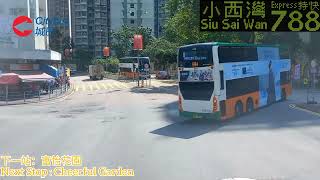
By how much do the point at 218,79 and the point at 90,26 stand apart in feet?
431

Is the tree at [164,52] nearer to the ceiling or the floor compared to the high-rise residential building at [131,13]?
nearer to the floor

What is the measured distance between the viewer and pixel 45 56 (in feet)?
168

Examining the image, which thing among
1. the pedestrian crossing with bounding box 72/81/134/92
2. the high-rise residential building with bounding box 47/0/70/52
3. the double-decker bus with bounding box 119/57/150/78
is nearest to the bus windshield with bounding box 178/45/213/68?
the pedestrian crossing with bounding box 72/81/134/92

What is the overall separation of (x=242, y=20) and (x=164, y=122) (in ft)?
27.3

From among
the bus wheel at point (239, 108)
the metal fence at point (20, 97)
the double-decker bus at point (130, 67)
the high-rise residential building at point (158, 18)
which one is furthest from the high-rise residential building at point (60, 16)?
the bus wheel at point (239, 108)

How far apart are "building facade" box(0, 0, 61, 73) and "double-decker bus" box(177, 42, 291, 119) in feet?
103

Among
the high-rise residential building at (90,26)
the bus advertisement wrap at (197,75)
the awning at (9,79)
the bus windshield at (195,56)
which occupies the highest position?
the high-rise residential building at (90,26)

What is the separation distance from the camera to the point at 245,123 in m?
21.4

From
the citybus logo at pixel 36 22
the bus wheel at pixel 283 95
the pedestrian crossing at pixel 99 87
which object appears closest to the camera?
the bus wheel at pixel 283 95

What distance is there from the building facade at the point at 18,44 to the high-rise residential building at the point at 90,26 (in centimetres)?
8420

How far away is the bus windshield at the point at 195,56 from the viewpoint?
68.1 ft

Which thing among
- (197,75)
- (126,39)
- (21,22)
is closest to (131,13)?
(126,39)

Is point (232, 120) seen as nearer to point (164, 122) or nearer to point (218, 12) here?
point (164, 122)

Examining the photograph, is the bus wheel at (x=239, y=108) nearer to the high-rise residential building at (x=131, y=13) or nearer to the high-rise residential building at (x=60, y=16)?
the high-rise residential building at (x=60, y=16)
